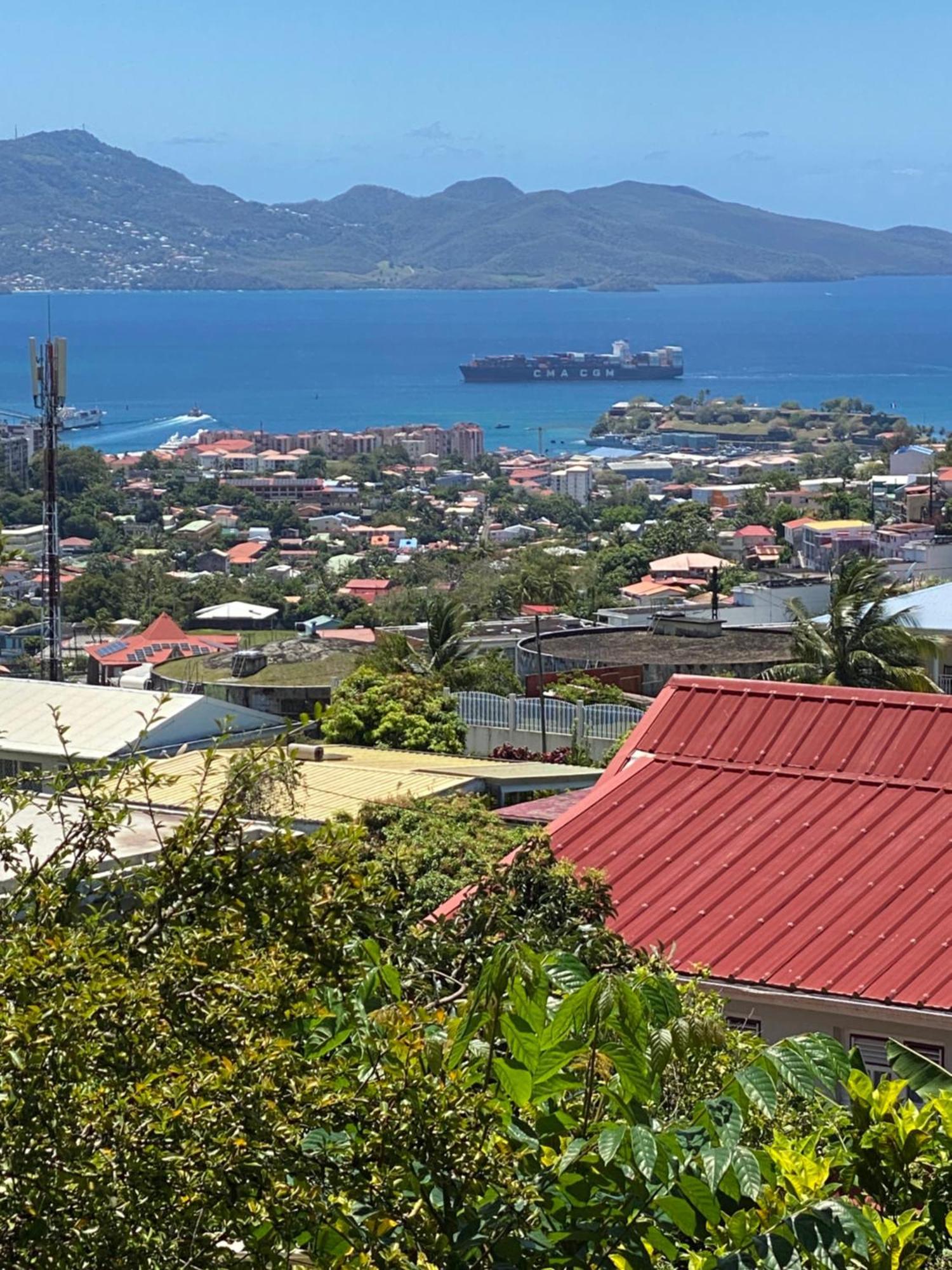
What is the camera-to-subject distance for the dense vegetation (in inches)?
133

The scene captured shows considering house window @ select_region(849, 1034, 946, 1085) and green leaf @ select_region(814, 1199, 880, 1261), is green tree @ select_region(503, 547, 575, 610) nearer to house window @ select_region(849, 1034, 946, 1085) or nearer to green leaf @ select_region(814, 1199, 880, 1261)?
house window @ select_region(849, 1034, 946, 1085)

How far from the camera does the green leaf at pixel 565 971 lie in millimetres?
4602

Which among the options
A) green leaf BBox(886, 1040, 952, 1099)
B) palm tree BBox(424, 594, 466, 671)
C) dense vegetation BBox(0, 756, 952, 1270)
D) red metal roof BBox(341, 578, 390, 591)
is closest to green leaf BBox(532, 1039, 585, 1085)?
dense vegetation BBox(0, 756, 952, 1270)

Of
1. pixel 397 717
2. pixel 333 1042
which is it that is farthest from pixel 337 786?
pixel 333 1042

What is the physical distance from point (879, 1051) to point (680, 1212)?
5120 mm

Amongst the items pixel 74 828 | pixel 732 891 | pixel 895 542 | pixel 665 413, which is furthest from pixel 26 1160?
pixel 665 413

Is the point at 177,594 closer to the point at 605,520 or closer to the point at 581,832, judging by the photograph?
the point at 605,520

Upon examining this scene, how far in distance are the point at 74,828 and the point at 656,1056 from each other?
1.37 metres

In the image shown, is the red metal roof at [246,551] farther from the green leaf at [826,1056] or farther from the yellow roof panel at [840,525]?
the green leaf at [826,1056]

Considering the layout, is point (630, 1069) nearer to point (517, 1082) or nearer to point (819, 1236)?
point (517, 1082)

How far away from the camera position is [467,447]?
158 meters

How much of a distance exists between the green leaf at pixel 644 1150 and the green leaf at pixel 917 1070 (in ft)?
3.16

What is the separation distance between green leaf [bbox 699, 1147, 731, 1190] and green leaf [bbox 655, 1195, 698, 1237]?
66 millimetres

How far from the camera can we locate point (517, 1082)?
4004 mm
